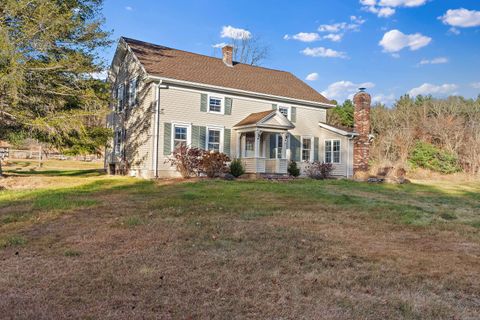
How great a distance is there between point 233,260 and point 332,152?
56.9 feet

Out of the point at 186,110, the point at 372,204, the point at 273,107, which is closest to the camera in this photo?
the point at 372,204

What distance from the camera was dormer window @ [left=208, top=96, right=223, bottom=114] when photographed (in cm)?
1812

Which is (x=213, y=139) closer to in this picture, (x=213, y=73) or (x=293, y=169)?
(x=213, y=73)

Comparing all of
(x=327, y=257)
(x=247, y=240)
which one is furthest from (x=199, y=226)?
(x=327, y=257)

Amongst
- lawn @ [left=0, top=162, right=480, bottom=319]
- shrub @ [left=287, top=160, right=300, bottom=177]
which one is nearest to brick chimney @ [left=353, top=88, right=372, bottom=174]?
shrub @ [left=287, top=160, right=300, bottom=177]

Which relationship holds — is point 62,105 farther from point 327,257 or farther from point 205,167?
point 327,257

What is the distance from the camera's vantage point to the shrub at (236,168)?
17211mm

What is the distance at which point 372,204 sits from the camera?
32.8 feet

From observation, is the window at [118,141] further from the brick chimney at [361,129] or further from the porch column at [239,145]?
the brick chimney at [361,129]

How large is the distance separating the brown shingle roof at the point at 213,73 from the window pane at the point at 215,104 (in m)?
0.73

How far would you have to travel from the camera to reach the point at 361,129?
2103 cm

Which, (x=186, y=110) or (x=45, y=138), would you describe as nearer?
(x=45, y=138)

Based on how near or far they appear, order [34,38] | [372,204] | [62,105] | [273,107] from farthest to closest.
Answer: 1. [273,107]
2. [62,105]
3. [34,38]
4. [372,204]

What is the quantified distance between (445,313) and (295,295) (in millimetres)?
1306
